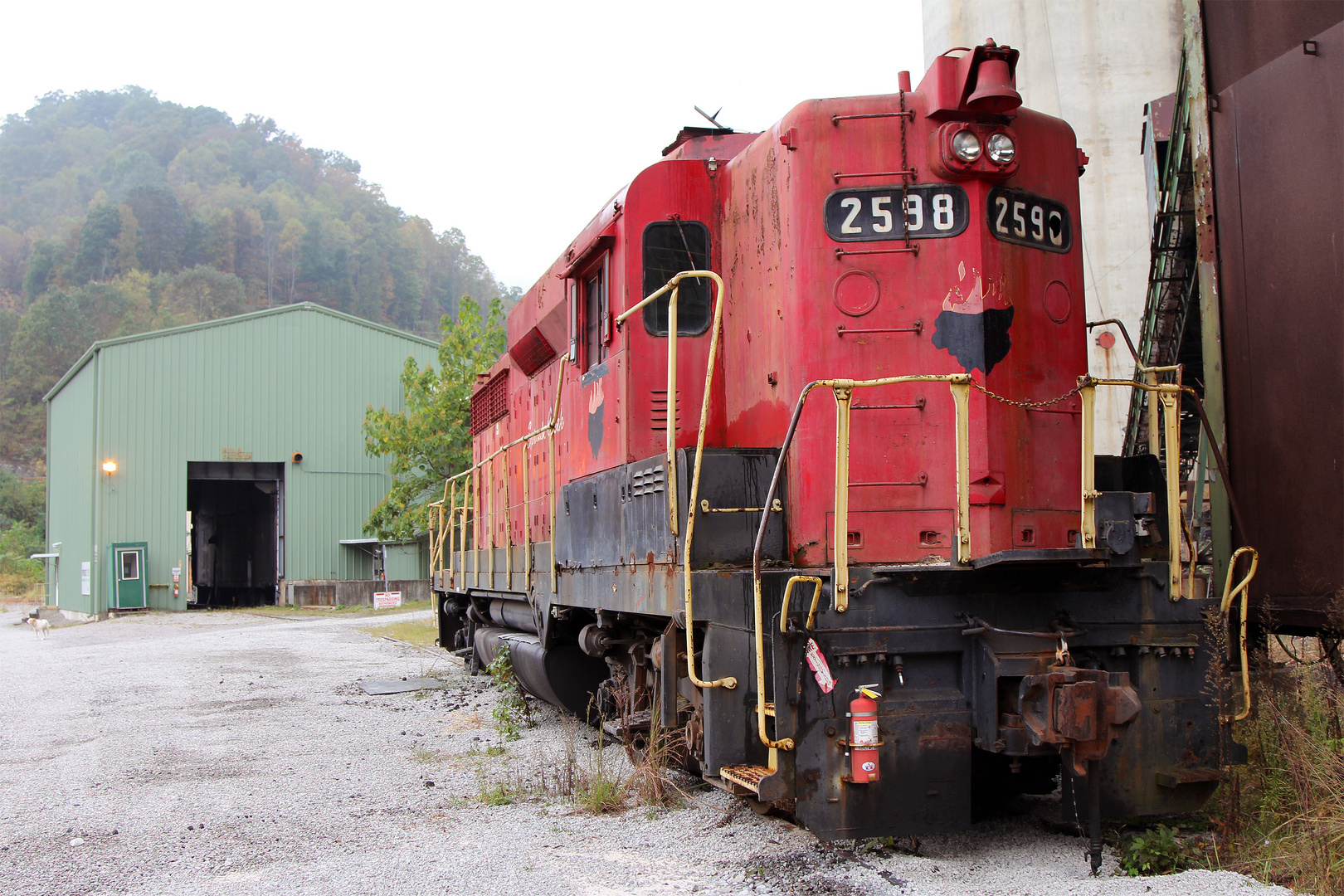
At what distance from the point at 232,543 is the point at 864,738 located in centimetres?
3792

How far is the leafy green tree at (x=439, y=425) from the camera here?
25203mm

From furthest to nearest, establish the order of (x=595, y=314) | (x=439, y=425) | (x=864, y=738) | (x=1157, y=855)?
1. (x=439, y=425)
2. (x=595, y=314)
3. (x=1157, y=855)
4. (x=864, y=738)

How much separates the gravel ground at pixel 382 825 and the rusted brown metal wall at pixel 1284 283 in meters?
2.72

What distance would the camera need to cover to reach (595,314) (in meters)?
6.67

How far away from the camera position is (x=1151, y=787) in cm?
464

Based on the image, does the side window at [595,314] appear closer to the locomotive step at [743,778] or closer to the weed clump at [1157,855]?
the locomotive step at [743,778]

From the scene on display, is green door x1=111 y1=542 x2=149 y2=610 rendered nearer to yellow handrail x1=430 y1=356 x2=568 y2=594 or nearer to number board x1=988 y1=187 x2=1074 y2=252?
yellow handrail x1=430 y1=356 x2=568 y2=594

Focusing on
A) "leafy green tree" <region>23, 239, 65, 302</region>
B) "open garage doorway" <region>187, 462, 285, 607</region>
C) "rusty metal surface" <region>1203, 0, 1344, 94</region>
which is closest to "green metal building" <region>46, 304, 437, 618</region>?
"open garage doorway" <region>187, 462, 285, 607</region>

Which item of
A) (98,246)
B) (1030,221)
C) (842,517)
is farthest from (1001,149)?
(98,246)

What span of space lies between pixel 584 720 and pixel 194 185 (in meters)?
112

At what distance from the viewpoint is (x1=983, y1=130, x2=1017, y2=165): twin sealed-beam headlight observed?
16.2 feet

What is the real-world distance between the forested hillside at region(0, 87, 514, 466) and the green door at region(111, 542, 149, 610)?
45.3 meters

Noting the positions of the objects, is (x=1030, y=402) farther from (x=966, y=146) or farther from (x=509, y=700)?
(x=509, y=700)

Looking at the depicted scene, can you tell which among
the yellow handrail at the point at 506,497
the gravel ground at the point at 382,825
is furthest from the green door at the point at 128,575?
the gravel ground at the point at 382,825
